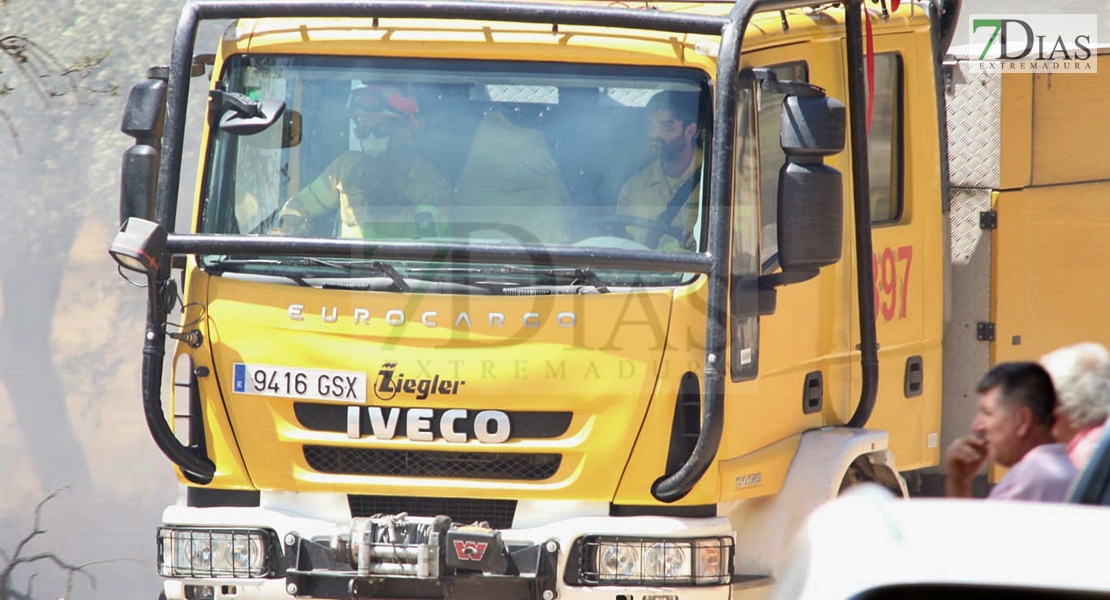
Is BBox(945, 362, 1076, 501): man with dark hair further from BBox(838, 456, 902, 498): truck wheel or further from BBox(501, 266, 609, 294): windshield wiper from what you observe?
BBox(501, 266, 609, 294): windshield wiper

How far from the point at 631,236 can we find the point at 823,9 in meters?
1.27

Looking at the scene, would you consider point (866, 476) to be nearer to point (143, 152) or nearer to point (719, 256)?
point (719, 256)

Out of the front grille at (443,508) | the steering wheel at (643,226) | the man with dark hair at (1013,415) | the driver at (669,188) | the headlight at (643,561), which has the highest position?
the driver at (669,188)

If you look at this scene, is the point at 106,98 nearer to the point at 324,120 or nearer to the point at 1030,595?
the point at 324,120

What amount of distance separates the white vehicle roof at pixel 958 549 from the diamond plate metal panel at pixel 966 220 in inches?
164

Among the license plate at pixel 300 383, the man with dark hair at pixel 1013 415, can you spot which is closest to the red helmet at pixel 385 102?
the license plate at pixel 300 383

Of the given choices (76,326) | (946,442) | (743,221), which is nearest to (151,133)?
(743,221)

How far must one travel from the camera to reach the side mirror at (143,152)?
5.40 m

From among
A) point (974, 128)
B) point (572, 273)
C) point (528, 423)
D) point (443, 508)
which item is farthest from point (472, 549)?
point (974, 128)

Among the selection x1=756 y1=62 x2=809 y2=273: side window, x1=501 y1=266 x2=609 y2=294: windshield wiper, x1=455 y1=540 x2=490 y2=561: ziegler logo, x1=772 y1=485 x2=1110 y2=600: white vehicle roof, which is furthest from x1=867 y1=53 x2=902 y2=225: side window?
x1=772 y1=485 x2=1110 y2=600: white vehicle roof

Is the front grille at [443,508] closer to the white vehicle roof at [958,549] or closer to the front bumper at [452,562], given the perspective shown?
the front bumper at [452,562]

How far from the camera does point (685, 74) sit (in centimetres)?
531

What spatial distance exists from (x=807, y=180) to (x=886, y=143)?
132cm

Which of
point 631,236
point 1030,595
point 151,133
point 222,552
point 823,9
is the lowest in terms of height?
point 222,552
